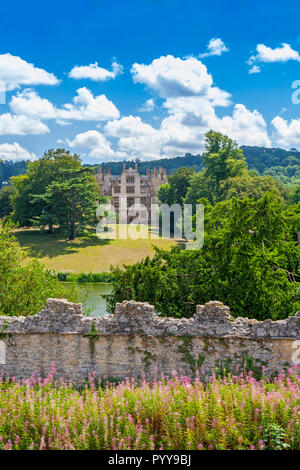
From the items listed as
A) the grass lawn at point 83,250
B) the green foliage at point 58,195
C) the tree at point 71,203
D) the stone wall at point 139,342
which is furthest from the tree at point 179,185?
the stone wall at point 139,342

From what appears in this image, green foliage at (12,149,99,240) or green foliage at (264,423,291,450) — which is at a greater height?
green foliage at (12,149,99,240)

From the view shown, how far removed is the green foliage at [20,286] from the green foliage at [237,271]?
3866 mm

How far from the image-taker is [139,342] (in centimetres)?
1109

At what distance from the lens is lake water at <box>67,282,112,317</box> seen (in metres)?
29.0

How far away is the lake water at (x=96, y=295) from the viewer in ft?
95.2

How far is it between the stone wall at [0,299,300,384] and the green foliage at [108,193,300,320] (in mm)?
4633

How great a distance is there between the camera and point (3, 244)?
68.0 feet

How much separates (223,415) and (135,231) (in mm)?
63161

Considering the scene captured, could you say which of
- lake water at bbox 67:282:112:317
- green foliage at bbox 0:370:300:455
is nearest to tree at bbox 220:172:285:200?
lake water at bbox 67:282:112:317

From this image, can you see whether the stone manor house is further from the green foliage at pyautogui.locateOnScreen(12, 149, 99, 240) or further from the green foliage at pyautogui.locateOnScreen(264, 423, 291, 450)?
the green foliage at pyautogui.locateOnScreen(264, 423, 291, 450)

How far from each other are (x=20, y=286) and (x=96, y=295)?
51.9 ft

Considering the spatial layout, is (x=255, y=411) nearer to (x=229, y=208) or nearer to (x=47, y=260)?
(x=229, y=208)

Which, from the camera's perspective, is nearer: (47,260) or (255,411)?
(255,411)
